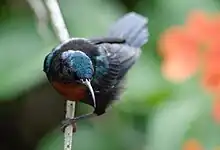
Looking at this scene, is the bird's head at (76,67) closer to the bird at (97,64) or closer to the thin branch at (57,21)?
the bird at (97,64)

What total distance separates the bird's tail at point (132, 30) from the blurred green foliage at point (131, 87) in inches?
8.3

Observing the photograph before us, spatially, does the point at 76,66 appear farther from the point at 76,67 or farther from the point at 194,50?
the point at 194,50

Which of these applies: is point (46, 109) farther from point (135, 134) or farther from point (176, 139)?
point (176, 139)

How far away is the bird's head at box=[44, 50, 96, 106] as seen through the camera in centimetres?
286

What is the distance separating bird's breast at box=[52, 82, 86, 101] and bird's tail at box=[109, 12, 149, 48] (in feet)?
2.05

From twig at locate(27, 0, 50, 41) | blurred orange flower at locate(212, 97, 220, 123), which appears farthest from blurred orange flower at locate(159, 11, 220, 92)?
twig at locate(27, 0, 50, 41)

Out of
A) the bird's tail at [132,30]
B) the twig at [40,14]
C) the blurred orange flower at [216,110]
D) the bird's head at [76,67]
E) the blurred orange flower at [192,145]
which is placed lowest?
the blurred orange flower at [192,145]

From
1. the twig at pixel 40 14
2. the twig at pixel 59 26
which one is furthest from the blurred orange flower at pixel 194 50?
the twig at pixel 59 26

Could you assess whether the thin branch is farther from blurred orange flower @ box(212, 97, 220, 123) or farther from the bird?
blurred orange flower @ box(212, 97, 220, 123)

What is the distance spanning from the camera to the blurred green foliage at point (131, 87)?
363 centimetres

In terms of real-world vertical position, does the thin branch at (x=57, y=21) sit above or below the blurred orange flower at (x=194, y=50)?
above

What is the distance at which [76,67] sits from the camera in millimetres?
2869

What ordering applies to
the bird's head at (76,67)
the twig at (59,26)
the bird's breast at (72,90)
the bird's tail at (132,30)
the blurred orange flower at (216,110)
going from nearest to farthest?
1. the bird's head at (76,67)
2. the bird's breast at (72,90)
3. the twig at (59,26)
4. the blurred orange flower at (216,110)
5. the bird's tail at (132,30)

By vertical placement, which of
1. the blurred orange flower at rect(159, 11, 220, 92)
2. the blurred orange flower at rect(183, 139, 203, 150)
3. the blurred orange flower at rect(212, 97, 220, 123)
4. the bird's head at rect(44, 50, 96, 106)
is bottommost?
the blurred orange flower at rect(183, 139, 203, 150)
